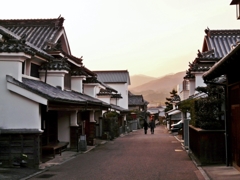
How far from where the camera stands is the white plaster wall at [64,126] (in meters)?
21.9

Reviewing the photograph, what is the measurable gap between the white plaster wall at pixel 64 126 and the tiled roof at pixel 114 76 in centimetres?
4778

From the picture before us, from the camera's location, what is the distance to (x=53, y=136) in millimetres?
21078

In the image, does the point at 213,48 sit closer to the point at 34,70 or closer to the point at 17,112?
the point at 34,70

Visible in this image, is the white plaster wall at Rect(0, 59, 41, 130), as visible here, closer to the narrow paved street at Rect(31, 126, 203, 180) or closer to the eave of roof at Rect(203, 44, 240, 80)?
the narrow paved street at Rect(31, 126, 203, 180)

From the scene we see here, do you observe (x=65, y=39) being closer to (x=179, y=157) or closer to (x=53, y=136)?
(x=53, y=136)

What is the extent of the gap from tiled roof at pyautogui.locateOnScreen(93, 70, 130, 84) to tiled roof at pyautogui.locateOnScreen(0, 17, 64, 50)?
3988cm

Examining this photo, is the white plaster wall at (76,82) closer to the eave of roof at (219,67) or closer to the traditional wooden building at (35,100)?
the traditional wooden building at (35,100)

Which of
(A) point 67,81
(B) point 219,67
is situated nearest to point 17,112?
(B) point 219,67

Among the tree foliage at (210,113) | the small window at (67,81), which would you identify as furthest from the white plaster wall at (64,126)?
the tree foliage at (210,113)

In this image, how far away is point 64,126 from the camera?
866 inches

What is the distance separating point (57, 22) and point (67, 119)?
9775 millimetres

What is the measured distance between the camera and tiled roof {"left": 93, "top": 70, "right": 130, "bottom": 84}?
230ft

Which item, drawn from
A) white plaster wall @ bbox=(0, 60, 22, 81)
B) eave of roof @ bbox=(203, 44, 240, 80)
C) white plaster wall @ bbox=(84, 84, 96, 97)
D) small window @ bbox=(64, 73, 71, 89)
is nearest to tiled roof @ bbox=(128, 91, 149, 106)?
white plaster wall @ bbox=(84, 84, 96, 97)

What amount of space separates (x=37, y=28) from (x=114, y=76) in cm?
4219
